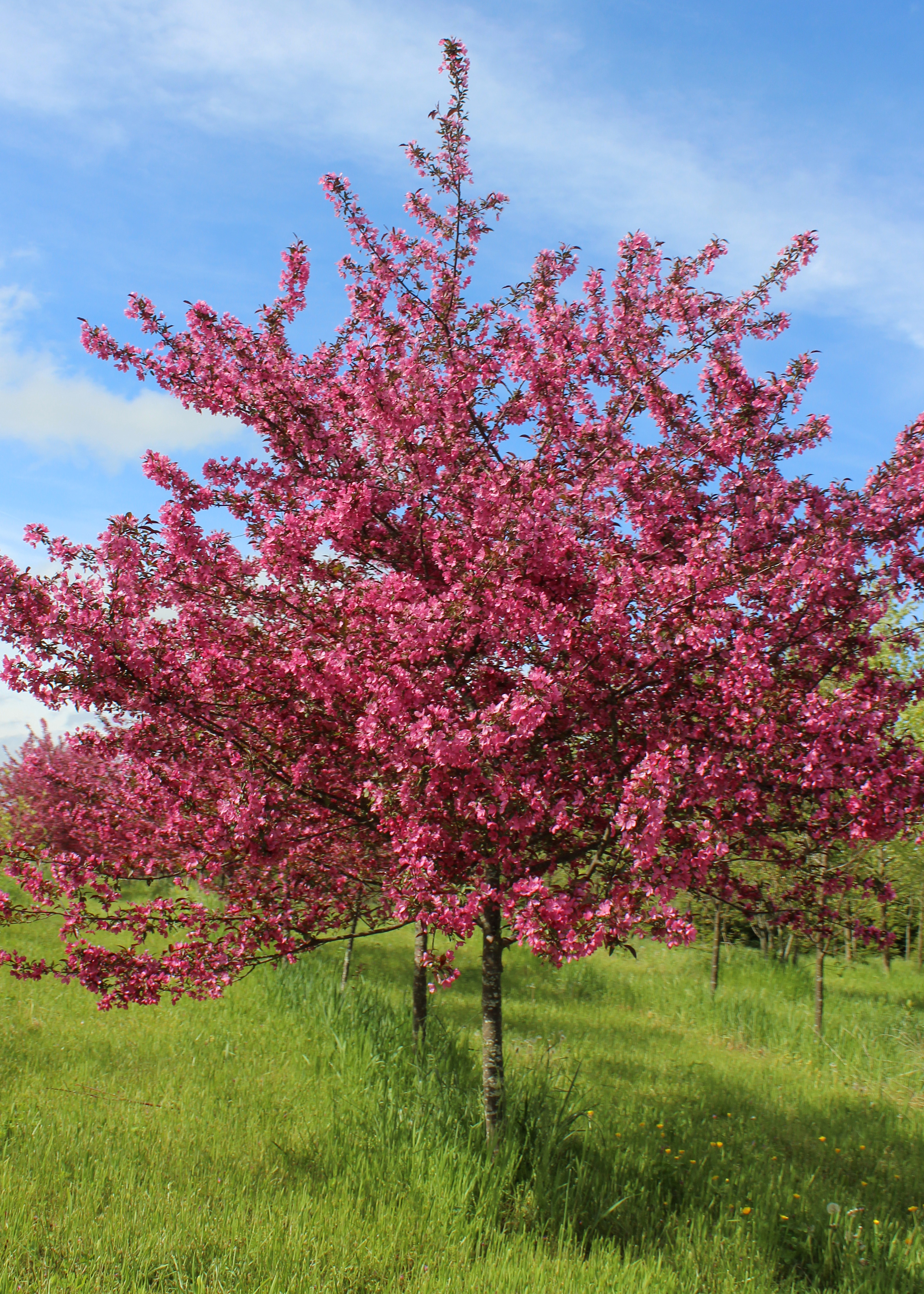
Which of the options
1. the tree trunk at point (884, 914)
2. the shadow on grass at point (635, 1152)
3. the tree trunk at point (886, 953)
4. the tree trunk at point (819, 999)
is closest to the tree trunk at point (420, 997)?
the shadow on grass at point (635, 1152)

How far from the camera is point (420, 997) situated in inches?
382

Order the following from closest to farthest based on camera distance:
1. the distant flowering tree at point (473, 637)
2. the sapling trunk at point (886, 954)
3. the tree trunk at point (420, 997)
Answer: the distant flowering tree at point (473, 637) < the tree trunk at point (420, 997) < the sapling trunk at point (886, 954)

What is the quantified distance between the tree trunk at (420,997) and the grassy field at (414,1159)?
0.62 feet

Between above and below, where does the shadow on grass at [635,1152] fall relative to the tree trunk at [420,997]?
below

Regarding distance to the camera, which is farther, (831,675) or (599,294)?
(599,294)

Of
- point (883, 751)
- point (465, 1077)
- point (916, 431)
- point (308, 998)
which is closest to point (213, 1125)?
point (465, 1077)

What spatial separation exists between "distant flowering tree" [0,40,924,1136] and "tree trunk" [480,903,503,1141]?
0.03m

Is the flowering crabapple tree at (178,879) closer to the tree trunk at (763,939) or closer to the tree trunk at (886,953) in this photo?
the tree trunk at (886,953)

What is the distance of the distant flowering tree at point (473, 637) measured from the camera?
5078 mm

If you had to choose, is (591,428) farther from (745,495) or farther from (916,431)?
(916,431)

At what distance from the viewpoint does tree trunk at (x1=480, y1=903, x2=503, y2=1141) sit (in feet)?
20.2

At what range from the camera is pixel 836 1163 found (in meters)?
8.01

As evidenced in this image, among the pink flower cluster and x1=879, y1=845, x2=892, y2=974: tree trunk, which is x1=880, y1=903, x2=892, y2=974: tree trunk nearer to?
x1=879, y1=845, x2=892, y2=974: tree trunk

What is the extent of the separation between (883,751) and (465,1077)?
5.18 metres
